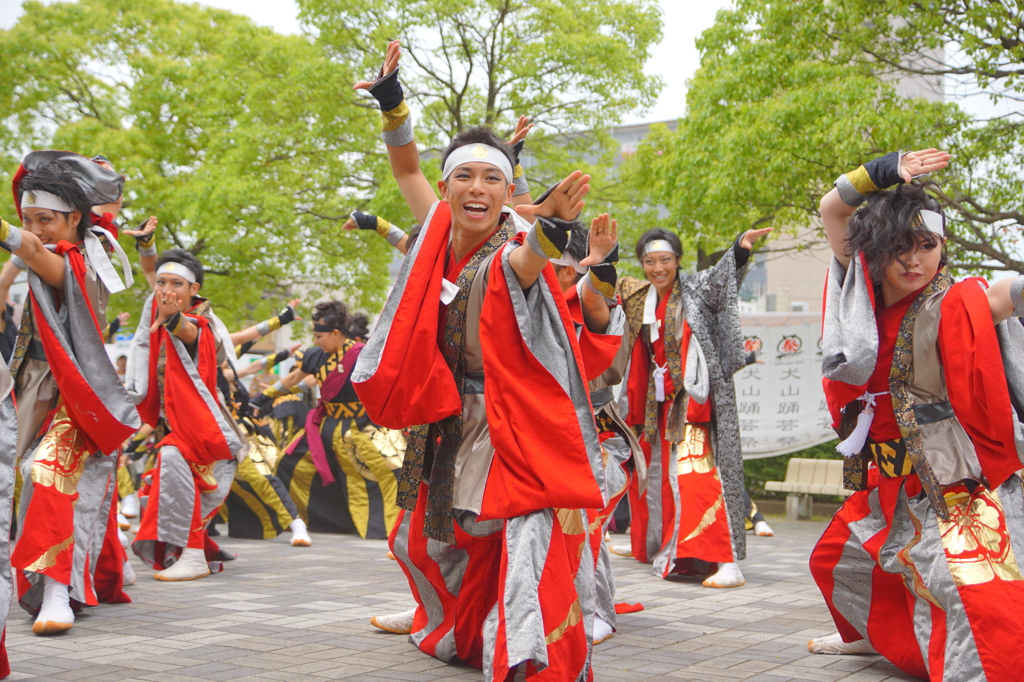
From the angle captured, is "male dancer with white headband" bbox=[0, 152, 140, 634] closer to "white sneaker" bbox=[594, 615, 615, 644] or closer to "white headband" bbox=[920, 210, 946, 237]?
"white sneaker" bbox=[594, 615, 615, 644]

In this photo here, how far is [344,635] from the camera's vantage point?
14.3 feet

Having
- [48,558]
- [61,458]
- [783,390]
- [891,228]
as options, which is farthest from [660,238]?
[783,390]

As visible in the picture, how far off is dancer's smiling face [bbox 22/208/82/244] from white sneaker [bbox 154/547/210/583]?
2.32 metres

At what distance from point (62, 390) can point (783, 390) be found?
27.7 feet

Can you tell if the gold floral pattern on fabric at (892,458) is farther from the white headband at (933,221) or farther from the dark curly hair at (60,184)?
the dark curly hair at (60,184)

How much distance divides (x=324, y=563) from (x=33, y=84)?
14.5 m

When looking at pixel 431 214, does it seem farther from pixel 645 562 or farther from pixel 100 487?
pixel 645 562

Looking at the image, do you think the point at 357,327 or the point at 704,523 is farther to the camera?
the point at 357,327

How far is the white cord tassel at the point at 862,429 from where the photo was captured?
3621 millimetres

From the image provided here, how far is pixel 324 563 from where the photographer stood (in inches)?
276

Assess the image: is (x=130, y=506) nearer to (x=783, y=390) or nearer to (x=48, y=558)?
(x=48, y=558)

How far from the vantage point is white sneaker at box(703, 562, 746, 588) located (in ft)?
19.1

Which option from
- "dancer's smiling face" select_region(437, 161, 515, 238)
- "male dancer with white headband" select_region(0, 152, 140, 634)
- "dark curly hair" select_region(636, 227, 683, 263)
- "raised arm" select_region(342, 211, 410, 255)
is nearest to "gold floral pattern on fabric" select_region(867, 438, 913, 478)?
"dancer's smiling face" select_region(437, 161, 515, 238)

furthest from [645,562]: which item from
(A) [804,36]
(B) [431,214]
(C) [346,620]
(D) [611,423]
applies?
(A) [804,36]
